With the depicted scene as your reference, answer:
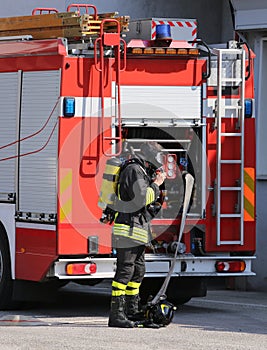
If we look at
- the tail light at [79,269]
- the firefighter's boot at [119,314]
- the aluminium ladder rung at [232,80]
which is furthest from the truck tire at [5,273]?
the aluminium ladder rung at [232,80]

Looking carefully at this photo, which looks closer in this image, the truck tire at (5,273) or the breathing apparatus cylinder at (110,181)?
the breathing apparatus cylinder at (110,181)

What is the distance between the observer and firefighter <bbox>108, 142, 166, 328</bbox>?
1053cm

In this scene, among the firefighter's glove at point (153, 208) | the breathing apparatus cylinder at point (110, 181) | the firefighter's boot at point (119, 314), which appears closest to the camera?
the firefighter's boot at point (119, 314)

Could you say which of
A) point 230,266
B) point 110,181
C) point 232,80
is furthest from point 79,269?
point 232,80

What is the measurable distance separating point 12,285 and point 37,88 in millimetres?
2102

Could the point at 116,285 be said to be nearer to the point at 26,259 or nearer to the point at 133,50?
the point at 26,259

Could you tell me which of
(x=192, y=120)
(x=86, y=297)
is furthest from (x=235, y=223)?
(x=86, y=297)

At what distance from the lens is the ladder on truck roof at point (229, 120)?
11867 mm

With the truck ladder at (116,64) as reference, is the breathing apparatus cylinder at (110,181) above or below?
below

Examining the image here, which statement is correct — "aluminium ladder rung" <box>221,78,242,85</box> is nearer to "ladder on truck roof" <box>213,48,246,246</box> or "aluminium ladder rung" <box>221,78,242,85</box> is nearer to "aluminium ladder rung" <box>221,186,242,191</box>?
"ladder on truck roof" <box>213,48,246,246</box>

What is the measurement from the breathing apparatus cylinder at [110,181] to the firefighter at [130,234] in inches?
4.2

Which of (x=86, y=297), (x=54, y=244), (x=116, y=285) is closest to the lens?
(x=116, y=285)

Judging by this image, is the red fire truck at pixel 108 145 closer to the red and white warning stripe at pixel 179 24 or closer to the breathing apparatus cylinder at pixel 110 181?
→ the red and white warning stripe at pixel 179 24

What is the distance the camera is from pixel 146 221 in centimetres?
1073
